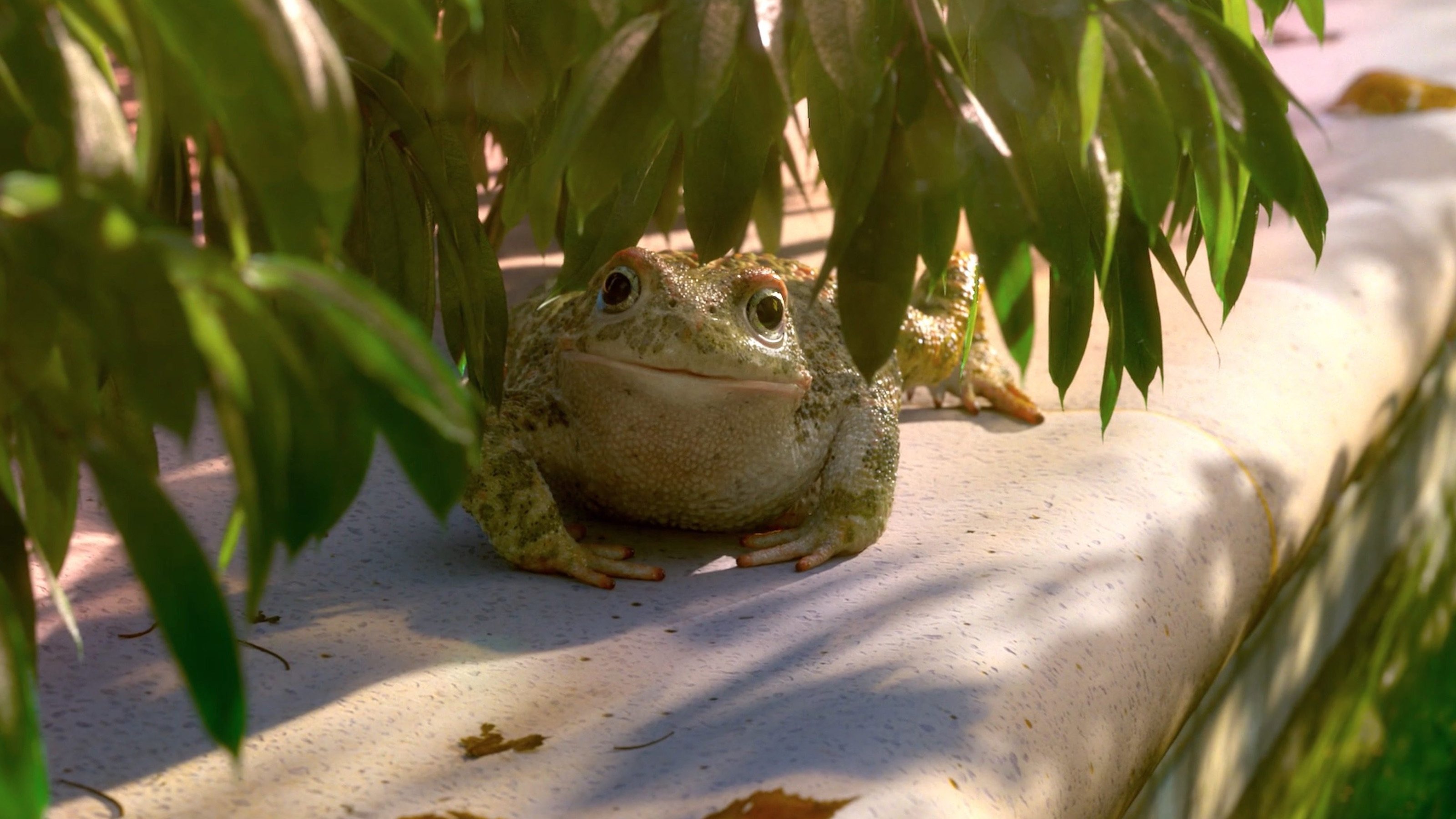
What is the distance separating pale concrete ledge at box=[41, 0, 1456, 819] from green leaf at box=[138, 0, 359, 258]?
0.49 m

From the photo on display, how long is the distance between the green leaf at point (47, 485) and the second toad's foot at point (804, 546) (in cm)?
111

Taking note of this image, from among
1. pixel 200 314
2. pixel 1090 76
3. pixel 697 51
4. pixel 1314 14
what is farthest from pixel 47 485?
pixel 1314 14

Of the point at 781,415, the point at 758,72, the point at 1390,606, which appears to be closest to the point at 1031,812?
the point at 781,415

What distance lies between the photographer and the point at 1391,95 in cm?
545

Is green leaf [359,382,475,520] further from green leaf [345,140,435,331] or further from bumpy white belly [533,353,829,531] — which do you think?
bumpy white belly [533,353,829,531]

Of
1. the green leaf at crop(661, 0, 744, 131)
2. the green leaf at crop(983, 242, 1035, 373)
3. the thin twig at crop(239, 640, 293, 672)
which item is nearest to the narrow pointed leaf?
the green leaf at crop(983, 242, 1035, 373)

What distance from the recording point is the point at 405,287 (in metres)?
1.59

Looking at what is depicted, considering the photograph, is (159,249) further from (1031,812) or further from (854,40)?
(1031,812)

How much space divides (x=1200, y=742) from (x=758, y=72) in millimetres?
1854

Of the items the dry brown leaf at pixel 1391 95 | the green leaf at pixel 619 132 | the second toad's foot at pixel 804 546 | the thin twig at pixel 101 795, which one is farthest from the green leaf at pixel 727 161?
the dry brown leaf at pixel 1391 95

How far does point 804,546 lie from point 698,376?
1.34ft

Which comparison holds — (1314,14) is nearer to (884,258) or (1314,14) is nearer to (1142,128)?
(1142,128)

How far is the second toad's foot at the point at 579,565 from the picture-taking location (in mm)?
1918

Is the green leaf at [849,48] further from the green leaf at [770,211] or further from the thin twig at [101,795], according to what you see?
the green leaf at [770,211]
